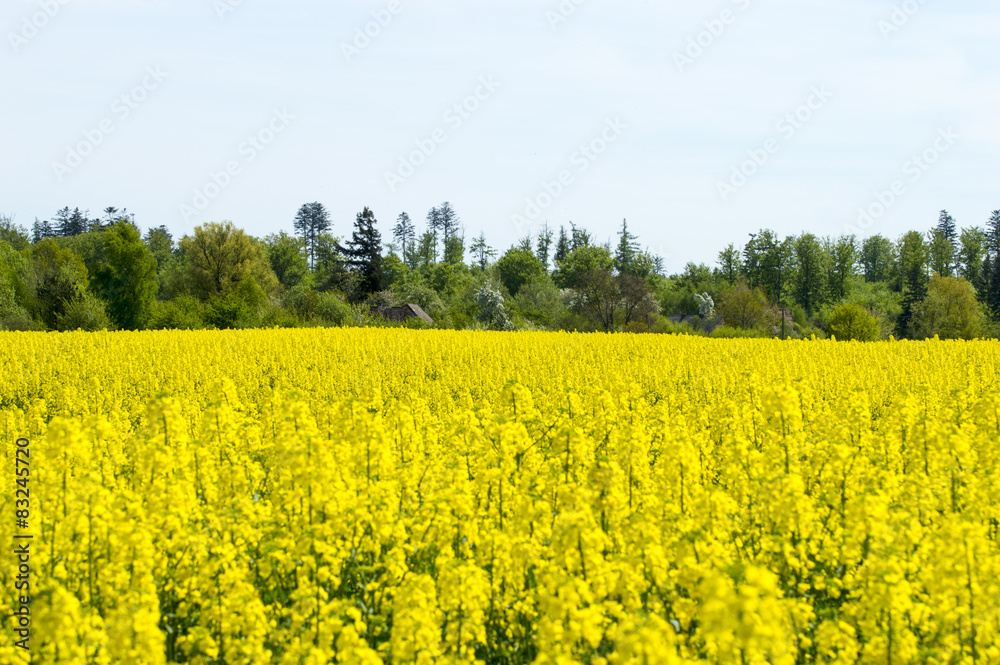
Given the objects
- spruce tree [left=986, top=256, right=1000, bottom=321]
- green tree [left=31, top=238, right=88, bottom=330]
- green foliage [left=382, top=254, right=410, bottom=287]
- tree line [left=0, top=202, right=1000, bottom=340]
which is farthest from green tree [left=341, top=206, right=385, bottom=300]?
spruce tree [left=986, top=256, right=1000, bottom=321]

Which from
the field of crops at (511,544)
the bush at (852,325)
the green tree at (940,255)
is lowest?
the field of crops at (511,544)

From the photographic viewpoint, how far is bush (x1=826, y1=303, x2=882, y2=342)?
31.0 m

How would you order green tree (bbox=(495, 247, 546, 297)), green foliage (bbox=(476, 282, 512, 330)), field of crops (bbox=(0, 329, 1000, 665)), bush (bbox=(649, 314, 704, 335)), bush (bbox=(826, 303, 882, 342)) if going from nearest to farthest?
field of crops (bbox=(0, 329, 1000, 665))
bush (bbox=(826, 303, 882, 342))
bush (bbox=(649, 314, 704, 335))
green foliage (bbox=(476, 282, 512, 330))
green tree (bbox=(495, 247, 546, 297))

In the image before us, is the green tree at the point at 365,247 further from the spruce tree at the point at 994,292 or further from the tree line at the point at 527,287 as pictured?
the spruce tree at the point at 994,292

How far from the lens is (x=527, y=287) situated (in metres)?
77.0

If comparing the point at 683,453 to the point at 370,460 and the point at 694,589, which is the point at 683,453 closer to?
the point at 694,589

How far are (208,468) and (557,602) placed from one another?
3.59 metres

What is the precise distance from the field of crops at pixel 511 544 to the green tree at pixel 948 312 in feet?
188

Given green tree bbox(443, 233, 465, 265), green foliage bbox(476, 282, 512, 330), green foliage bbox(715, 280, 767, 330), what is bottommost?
green foliage bbox(476, 282, 512, 330)

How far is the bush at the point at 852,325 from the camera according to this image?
3102 centimetres

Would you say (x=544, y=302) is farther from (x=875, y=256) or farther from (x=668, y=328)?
(x=875, y=256)

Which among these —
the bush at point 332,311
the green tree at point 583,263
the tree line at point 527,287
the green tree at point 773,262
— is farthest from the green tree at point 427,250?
the bush at point 332,311

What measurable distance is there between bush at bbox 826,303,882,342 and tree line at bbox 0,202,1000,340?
8 cm

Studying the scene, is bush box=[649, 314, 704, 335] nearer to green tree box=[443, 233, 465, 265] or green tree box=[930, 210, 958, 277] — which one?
green tree box=[930, 210, 958, 277]
